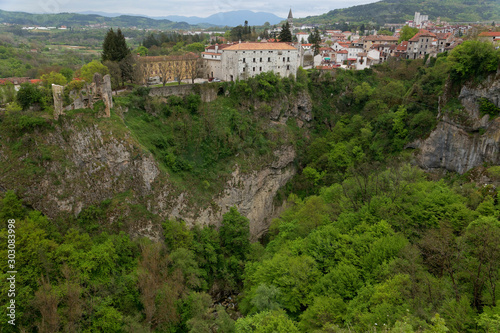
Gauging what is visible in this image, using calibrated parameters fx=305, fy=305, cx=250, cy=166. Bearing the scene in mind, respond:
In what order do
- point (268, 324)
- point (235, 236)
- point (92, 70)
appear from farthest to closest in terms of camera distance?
point (92, 70), point (235, 236), point (268, 324)

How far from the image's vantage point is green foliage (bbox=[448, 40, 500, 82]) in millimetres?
35969

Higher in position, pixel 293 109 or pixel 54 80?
pixel 54 80

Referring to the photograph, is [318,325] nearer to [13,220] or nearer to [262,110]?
[13,220]

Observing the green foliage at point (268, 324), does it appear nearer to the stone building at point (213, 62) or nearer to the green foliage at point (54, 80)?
the green foliage at point (54, 80)

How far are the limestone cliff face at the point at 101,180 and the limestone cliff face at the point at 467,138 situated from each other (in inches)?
1191

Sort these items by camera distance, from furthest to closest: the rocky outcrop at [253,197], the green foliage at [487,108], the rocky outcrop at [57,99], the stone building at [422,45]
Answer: the stone building at [422,45], the rocky outcrop at [253,197], the green foliage at [487,108], the rocky outcrop at [57,99]

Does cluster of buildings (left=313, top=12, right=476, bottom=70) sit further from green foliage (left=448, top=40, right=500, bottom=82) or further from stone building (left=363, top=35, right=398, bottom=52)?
green foliage (left=448, top=40, right=500, bottom=82)

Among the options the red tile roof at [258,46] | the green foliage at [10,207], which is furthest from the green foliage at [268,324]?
the red tile roof at [258,46]

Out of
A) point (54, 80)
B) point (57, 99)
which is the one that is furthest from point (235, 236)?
point (54, 80)

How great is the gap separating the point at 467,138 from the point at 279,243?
26714 mm

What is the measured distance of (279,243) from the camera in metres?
33.3

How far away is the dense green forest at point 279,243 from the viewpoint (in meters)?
18.6

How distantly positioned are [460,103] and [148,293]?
42.8m

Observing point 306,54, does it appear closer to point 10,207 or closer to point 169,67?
point 169,67
